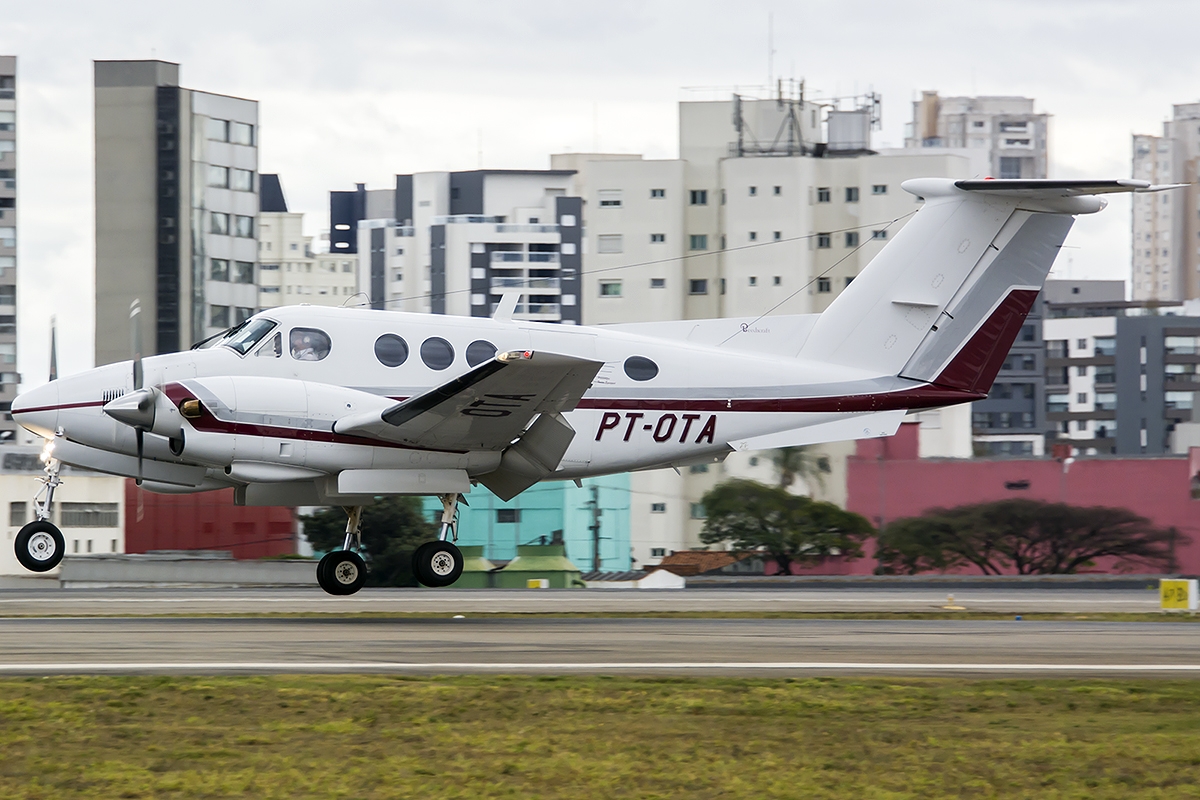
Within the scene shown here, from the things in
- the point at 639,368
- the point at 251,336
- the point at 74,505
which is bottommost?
the point at 74,505

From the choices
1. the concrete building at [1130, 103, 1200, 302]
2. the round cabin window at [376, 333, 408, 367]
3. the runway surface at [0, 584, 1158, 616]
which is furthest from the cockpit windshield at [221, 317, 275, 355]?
the concrete building at [1130, 103, 1200, 302]

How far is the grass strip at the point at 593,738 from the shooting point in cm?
824

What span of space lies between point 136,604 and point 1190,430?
214 ft

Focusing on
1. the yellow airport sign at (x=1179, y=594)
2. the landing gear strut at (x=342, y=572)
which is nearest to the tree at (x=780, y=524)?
the yellow airport sign at (x=1179, y=594)

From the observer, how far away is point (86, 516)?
163ft

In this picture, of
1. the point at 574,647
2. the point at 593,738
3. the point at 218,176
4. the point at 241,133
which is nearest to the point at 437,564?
the point at 574,647

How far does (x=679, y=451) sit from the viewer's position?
19.2 metres

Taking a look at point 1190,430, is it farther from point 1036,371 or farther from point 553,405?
point 553,405

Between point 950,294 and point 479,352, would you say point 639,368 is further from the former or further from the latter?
point 950,294

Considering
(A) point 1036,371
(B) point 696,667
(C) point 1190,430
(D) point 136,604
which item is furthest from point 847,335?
(A) point 1036,371

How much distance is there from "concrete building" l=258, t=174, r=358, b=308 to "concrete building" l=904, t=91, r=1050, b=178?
75.5 m

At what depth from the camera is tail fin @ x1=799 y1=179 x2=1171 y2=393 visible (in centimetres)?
1977

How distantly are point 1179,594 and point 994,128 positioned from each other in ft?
569

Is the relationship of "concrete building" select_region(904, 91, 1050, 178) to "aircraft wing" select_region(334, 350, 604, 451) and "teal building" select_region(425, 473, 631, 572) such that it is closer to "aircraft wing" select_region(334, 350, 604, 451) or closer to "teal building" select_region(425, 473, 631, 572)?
"teal building" select_region(425, 473, 631, 572)
